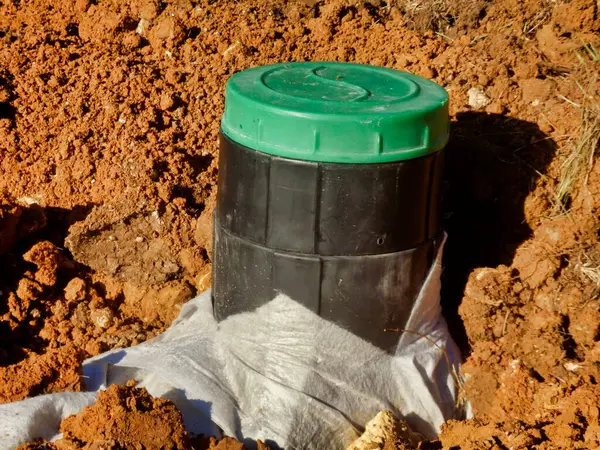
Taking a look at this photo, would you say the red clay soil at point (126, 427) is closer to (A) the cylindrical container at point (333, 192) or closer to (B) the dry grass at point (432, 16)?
(A) the cylindrical container at point (333, 192)

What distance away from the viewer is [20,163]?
3344 mm

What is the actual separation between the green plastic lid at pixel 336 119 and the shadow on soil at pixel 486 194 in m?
0.66

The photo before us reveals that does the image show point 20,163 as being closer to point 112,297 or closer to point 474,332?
point 112,297

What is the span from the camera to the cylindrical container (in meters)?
2.12

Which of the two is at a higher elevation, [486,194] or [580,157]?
[580,157]

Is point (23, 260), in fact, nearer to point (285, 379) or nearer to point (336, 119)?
point (285, 379)

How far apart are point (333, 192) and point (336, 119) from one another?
0.22 m

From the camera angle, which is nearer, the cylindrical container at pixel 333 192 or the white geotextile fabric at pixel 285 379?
the cylindrical container at pixel 333 192

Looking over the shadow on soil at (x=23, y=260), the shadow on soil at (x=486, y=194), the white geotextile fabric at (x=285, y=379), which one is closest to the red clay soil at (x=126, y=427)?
the white geotextile fabric at (x=285, y=379)

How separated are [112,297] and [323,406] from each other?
3.62 feet

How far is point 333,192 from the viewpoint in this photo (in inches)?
85.7

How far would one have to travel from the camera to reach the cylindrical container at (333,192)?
2.12 m

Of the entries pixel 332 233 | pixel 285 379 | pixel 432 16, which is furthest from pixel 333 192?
pixel 432 16

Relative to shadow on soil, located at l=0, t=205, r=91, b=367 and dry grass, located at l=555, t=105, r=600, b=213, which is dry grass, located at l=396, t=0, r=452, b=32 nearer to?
dry grass, located at l=555, t=105, r=600, b=213
